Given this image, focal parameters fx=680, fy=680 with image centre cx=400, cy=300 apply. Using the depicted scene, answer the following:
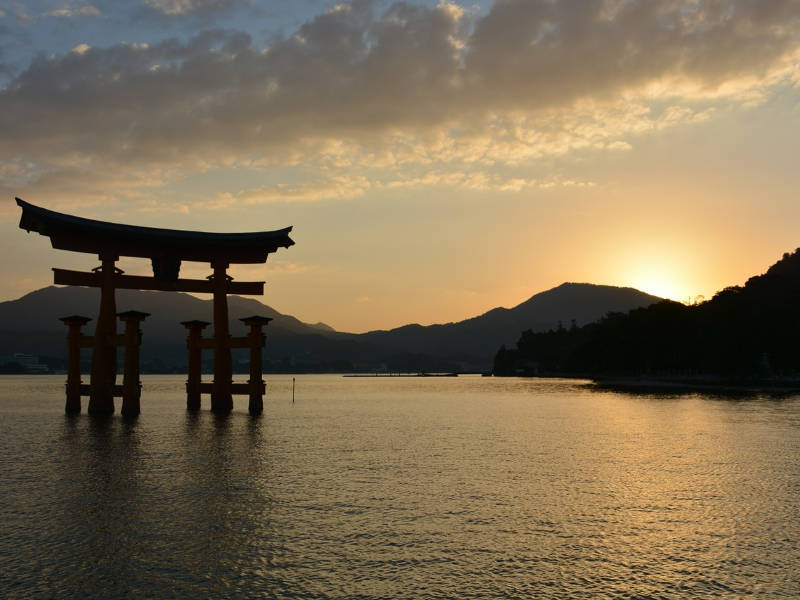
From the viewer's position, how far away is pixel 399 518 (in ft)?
51.8

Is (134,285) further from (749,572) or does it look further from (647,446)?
(749,572)

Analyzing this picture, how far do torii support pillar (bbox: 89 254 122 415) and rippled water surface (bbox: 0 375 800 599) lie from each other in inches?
404

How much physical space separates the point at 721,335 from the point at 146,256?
78.4 metres

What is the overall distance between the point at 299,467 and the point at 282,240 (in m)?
24.9

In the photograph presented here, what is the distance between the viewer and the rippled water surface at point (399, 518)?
11273 mm

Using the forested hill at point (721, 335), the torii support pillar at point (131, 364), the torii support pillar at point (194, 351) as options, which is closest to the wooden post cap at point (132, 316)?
the torii support pillar at point (131, 364)

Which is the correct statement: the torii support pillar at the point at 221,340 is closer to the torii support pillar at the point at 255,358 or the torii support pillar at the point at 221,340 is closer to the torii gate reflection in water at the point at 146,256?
the torii gate reflection in water at the point at 146,256

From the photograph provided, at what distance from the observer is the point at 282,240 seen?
4619 centimetres

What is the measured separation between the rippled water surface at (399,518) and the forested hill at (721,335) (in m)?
63.9

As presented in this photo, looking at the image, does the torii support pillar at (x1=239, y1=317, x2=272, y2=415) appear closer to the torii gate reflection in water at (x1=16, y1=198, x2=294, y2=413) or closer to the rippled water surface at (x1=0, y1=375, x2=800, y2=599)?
the torii gate reflection in water at (x1=16, y1=198, x2=294, y2=413)

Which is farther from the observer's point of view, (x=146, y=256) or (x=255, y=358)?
(x=255, y=358)

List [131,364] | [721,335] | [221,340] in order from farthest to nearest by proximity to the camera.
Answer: [721,335], [221,340], [131,364]

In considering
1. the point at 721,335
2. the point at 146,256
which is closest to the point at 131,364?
the point at 146,256

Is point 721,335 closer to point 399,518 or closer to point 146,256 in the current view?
point 146,256
